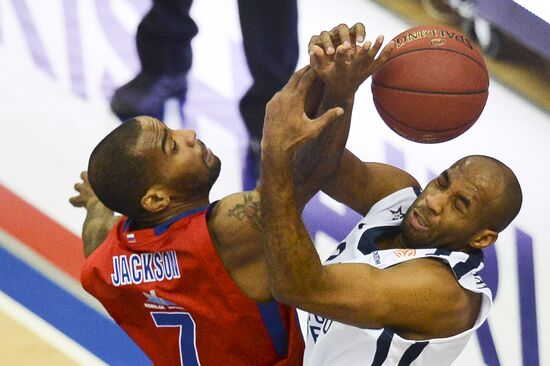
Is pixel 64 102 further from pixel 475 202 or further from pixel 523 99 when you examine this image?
pixel 475 202

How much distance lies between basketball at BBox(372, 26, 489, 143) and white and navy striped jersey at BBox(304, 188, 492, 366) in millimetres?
277

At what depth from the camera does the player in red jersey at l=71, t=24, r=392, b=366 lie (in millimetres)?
2936

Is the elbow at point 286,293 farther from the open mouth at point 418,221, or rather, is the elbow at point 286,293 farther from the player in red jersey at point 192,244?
the open mouth at point 418,221

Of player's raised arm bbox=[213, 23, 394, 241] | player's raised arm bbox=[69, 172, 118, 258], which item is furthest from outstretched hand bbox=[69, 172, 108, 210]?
player's raised arm bbox=[213, 23, 394, 241]

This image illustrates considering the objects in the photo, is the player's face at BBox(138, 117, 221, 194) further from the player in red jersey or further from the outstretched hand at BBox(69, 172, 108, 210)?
the outstretched hand at BBox(69, 172, 108, 210)

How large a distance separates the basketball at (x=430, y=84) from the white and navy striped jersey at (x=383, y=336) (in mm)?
277

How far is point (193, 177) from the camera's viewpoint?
3.06m

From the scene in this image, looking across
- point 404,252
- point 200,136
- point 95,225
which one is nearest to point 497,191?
point 404,252

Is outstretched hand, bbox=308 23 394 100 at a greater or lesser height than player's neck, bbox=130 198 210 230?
greater

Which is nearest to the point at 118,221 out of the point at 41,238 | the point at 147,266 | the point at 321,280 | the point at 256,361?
the point at 147,266

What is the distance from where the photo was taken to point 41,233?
14.8ft

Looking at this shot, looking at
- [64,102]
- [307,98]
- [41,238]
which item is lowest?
[41,238]

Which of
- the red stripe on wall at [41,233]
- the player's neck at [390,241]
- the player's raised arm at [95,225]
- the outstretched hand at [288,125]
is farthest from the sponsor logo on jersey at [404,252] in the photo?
the red stripe on wall at [41,233]

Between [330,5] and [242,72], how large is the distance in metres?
0.41
